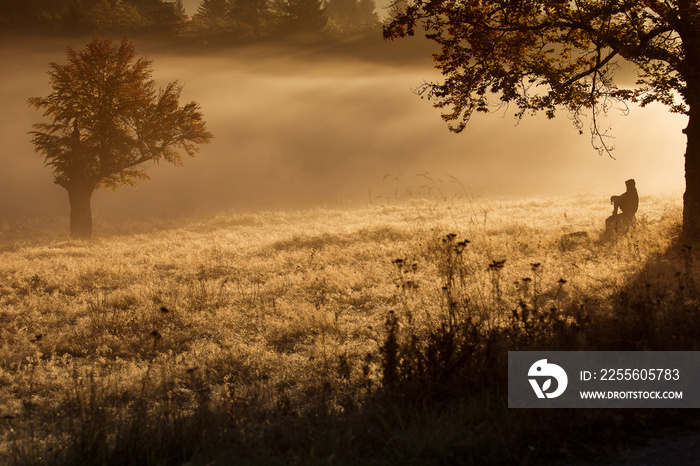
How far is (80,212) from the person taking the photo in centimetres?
2591

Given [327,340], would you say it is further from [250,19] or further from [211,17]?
[211,17]

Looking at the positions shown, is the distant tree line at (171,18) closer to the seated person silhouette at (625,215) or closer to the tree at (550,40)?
the tree at (550,40)

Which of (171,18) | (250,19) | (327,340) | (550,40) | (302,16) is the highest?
(250,19)

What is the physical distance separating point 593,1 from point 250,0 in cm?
7406

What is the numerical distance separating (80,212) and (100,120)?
466cm

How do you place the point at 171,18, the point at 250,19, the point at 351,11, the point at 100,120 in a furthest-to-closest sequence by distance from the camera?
the point at 351,11, the point at 250,19, the point at 171,18, the point at 100,120

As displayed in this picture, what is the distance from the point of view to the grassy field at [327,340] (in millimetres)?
4266

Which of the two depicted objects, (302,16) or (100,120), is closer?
(100,120)

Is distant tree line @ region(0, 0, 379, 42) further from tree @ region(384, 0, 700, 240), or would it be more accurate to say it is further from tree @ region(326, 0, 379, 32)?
tree @ region(384, 0, 700, 240)

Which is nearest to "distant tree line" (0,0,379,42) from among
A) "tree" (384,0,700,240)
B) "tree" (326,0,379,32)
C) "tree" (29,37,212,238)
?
"tree" (326,0,379,32)

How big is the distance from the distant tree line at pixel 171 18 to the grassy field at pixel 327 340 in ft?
165

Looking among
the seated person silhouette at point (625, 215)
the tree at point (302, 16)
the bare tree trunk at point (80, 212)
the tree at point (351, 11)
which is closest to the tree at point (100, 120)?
the bare tree trunk at point (80, 212)

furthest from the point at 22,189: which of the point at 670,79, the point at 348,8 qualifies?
the point at 348,8

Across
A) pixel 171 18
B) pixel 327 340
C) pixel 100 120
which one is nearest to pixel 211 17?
pixel 171 18
